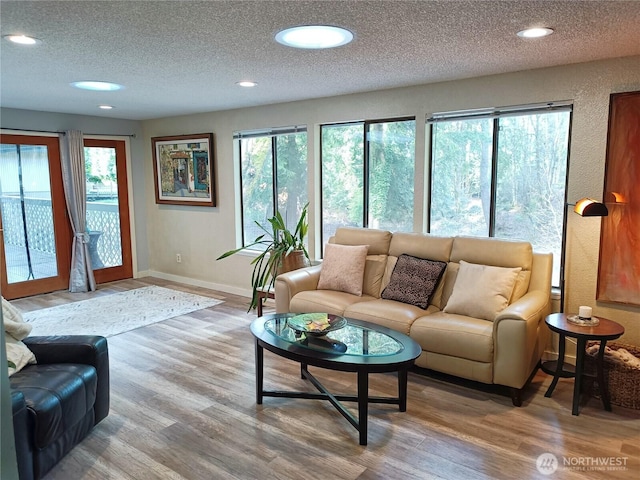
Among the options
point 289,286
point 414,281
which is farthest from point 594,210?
point 289,286

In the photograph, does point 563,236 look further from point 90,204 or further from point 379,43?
point 90,204

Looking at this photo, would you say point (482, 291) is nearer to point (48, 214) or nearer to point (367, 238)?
point (367, 238)

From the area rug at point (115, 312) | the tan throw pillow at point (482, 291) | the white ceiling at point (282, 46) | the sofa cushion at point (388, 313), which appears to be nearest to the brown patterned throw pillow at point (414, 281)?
the sofa cushion at point (388, 313)

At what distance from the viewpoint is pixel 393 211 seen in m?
4.60

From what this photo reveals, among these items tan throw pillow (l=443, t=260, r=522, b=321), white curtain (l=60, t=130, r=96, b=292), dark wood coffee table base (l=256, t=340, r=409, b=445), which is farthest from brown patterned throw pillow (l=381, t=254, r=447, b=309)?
white curtain (l=60, t=130, r=96, b=292)

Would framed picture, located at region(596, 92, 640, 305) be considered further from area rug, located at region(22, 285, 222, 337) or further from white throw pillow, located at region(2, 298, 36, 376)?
area rug, located at region(22, 285, 222, 337)

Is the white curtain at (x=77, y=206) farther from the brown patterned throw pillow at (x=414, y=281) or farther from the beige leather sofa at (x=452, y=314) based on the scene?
the brown patterned throw pillow at (x=414, y=281)

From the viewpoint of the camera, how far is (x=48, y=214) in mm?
5855

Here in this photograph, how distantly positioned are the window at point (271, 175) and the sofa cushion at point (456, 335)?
237 centimetres

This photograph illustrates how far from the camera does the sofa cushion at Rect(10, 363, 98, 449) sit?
7.24 feet

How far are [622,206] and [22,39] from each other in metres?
4.03

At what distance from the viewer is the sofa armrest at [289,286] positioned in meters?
4.08

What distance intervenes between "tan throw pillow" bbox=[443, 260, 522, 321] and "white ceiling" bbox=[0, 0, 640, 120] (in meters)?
1.53

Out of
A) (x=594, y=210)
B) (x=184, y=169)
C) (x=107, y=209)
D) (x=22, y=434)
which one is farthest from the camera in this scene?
(x=107, y=209)
